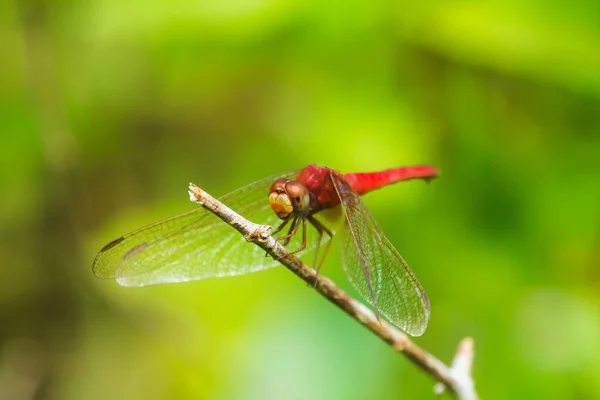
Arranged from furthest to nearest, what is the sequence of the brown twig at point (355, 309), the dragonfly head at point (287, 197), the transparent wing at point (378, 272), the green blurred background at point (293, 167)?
the green blurred background at point (293, 167) < the dragonfly head at point (287, 197) < the transparent wing at point (378, 272) < the brown twig at point (355, 309)

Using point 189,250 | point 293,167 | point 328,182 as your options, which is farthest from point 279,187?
point 293,167

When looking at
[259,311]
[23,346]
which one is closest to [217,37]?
[259,311]

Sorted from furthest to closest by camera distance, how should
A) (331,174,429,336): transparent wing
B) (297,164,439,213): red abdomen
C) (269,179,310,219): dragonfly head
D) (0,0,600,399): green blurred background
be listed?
(0,0,600,399): green blurred background
(297,164,439,213): red abdomen
(269,179,310,219): dragonfly head
(331,174,429,336): transparent wing

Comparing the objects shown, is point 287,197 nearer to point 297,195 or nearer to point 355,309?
point 297,195

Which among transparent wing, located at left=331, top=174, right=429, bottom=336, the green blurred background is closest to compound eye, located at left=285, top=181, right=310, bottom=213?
transparent wing, located at left=331, top=174, right=429, bottom=336

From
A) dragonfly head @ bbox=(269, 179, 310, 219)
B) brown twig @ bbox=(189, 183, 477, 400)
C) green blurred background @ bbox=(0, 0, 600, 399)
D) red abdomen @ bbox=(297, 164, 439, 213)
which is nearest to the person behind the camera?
brown twig @ bbox=(189, 183, 477, 400)

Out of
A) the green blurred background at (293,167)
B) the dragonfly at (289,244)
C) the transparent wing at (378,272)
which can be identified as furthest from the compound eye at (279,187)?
the green blurred background at (293,167)

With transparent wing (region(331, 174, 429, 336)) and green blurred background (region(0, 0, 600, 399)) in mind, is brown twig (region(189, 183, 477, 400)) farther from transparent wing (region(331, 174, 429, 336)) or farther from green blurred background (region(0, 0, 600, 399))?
green blurred background (region(0, 0, 600, 399))

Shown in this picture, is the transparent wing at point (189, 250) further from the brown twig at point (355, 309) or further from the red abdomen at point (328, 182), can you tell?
the brown twig at point (355, 309)
